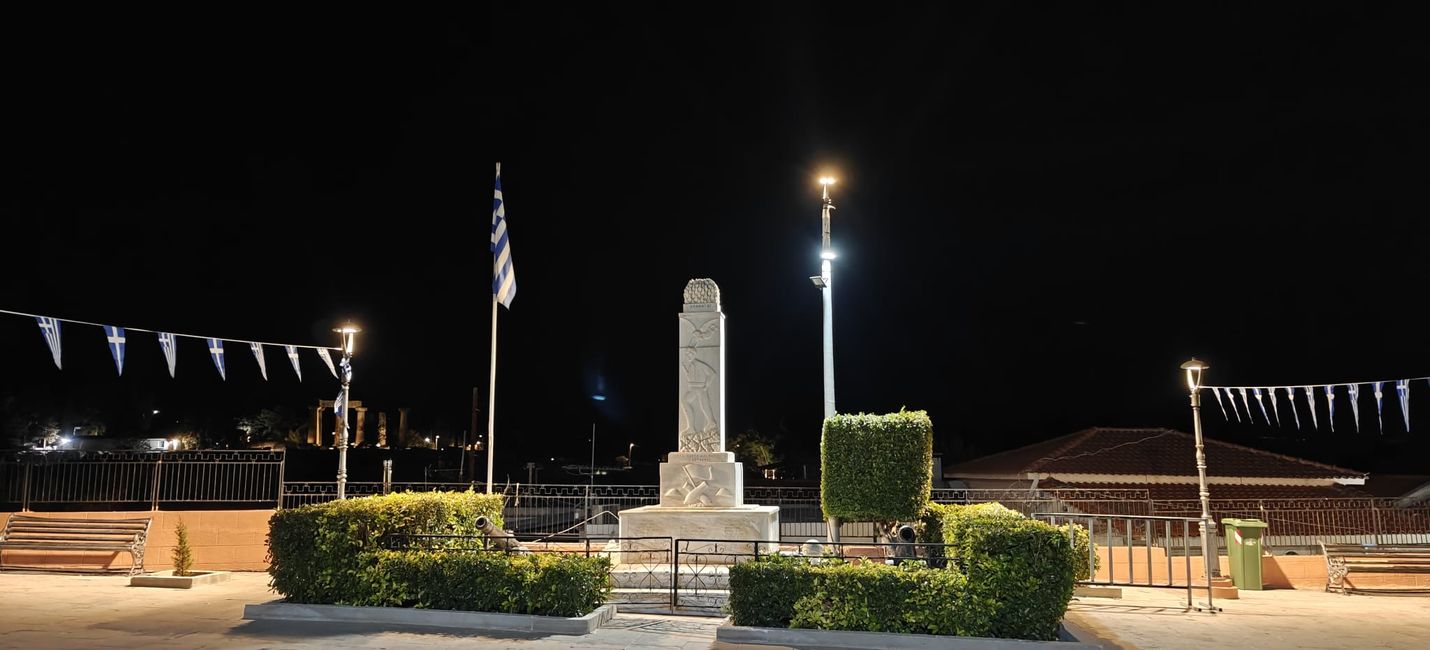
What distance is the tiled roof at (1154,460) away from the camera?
85.8ft

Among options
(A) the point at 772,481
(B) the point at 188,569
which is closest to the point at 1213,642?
(B) the point at 188,569

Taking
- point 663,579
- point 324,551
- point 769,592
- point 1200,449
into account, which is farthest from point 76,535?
point 1200,449

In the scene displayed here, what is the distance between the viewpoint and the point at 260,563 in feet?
46.9

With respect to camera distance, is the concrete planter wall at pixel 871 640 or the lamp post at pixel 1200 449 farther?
the lamp post at pixel 1200 449

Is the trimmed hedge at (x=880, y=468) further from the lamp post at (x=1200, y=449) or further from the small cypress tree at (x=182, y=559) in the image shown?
the small cypress tree at (x=182, y=559)

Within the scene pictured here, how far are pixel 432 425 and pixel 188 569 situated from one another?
59.4 meters

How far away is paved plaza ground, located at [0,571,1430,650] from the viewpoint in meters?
8.32

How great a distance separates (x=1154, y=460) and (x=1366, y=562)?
1473 centimetres

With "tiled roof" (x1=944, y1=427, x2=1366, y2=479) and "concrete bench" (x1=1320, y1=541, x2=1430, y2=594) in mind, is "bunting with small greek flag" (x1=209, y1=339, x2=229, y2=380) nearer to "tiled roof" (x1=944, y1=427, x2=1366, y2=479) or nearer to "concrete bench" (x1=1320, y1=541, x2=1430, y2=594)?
"concrete bench" (x1=1320, y1=541, x2=1430, y2=594)

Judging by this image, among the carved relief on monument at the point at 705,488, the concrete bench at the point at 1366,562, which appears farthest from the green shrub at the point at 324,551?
the concrete bench at the point at 1366,562

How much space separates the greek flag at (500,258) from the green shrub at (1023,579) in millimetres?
9388

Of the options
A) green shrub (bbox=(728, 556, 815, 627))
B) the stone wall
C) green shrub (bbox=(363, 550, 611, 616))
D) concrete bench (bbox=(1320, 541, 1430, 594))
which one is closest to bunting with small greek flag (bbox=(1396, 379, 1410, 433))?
concrete bench (bbox=(1320, 541, 1430, 594))

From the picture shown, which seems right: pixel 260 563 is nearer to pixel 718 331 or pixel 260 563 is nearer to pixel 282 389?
pixel 718 331

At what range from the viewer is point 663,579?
11.6m
